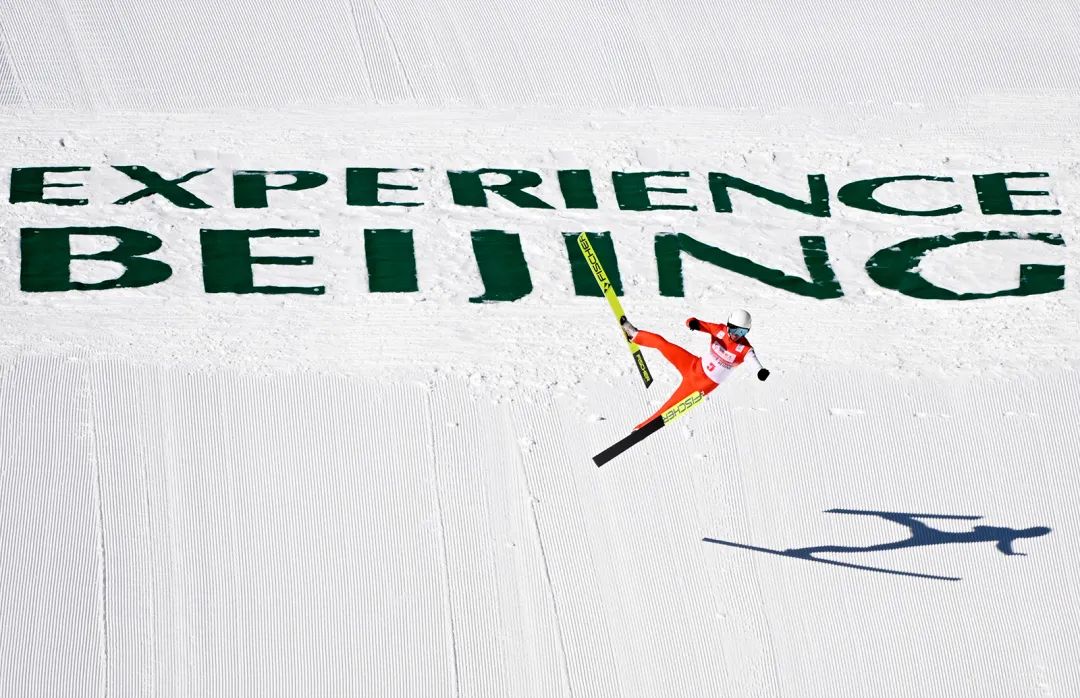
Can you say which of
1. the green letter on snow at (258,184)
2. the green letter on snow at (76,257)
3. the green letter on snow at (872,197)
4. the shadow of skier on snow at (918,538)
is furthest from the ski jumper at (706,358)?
the green letter on snow at (76,257)

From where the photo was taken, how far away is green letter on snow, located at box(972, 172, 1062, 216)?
12188 mm

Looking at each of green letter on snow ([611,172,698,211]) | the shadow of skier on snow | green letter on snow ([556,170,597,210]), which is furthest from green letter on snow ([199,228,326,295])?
the shadow of skier on snow

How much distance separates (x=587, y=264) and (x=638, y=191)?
107 centimetres

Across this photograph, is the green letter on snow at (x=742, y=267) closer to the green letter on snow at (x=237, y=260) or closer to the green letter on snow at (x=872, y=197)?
the green letter on snow at (x=872, y=197)

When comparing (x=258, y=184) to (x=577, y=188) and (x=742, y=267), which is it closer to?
(x=577, y=188)

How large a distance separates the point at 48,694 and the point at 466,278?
4.37 m

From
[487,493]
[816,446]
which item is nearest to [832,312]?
[816,446]

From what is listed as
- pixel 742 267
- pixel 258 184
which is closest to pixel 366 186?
pixel 258 184

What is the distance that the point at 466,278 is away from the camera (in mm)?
11242

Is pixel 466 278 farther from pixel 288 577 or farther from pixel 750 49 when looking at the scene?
pixel 750 49

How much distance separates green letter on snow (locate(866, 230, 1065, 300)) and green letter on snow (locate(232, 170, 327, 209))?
4.53 meters

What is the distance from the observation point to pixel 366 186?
12.0 m

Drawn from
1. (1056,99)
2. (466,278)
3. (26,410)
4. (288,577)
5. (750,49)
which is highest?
(750,49)

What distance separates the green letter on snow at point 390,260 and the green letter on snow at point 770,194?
2555 mm
